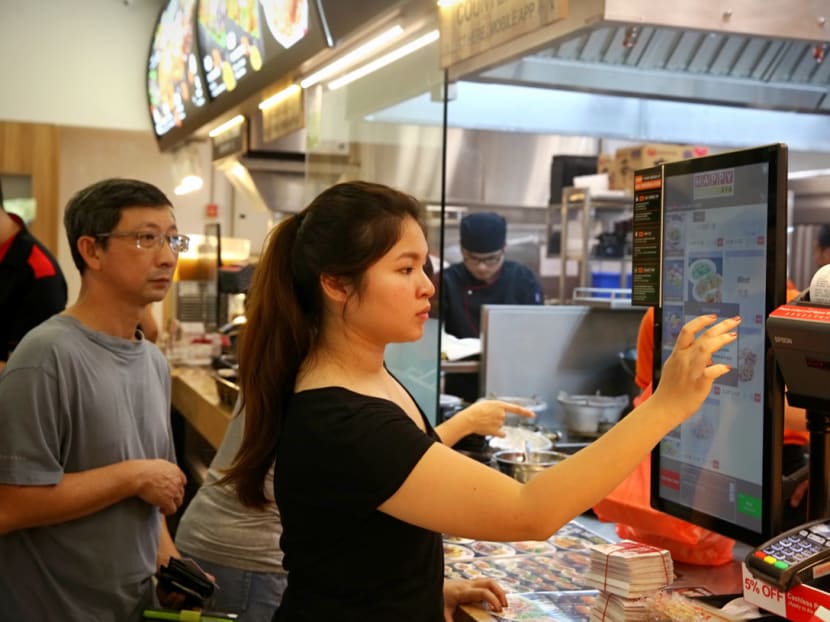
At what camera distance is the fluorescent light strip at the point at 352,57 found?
3223mm

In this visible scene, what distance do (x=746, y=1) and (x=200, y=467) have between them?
12.6 feet

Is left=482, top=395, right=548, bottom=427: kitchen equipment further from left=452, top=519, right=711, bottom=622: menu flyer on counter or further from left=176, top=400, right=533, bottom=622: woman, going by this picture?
left=176, top=400, right=533, bottom=622: woman

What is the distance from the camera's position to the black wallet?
241 centimetres

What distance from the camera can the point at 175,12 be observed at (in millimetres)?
7184

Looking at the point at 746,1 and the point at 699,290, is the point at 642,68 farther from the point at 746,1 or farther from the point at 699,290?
the point at 699,290

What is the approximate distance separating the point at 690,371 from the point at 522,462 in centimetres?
131

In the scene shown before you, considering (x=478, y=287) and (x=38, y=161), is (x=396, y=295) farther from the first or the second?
(x=38, y=161)

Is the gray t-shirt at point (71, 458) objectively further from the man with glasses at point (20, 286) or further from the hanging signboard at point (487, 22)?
the man with glasses at point (20, 286)

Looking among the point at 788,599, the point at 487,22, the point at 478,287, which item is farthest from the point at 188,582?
the point at 478,287

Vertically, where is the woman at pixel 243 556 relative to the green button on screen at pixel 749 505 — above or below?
below

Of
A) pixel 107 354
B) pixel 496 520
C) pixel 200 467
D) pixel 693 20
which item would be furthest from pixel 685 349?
pixel 200 467

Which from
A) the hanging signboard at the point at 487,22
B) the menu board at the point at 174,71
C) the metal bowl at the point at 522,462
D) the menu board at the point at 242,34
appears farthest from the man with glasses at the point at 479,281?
the metal bowl at the point at 522,462

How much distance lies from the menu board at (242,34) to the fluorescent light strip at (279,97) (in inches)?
6.7

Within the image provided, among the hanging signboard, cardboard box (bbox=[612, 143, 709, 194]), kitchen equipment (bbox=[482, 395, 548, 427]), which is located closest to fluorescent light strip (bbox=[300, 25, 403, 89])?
the hanging signboard
